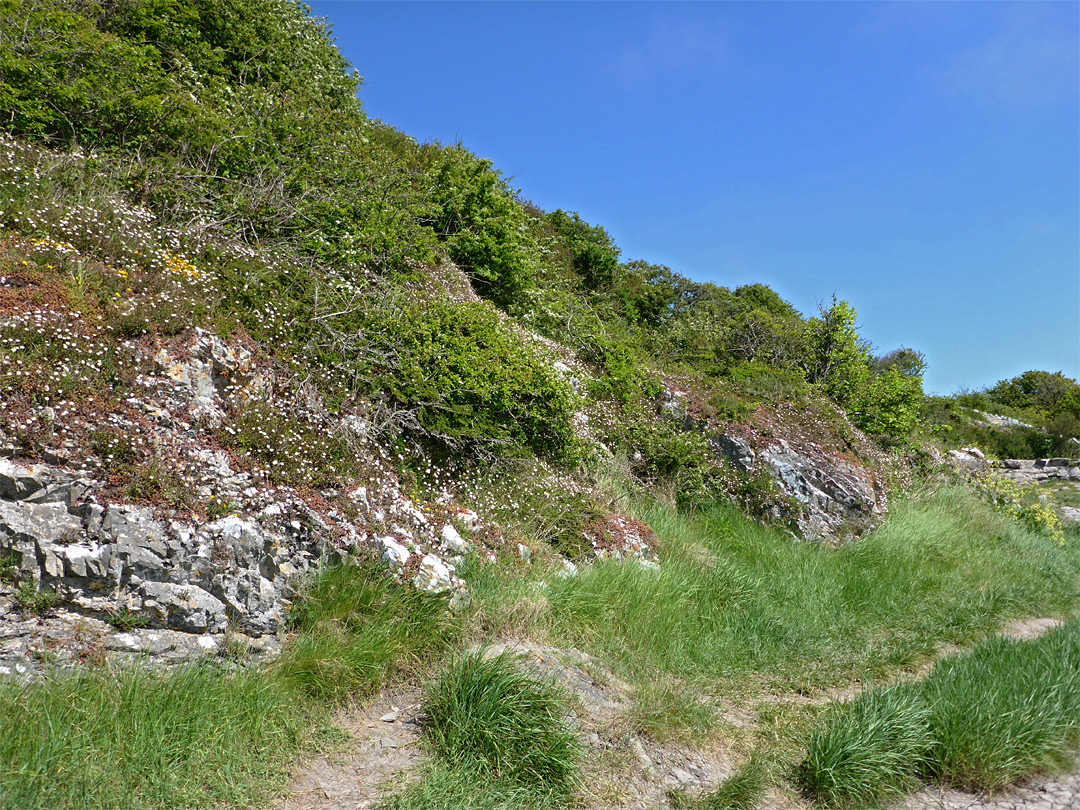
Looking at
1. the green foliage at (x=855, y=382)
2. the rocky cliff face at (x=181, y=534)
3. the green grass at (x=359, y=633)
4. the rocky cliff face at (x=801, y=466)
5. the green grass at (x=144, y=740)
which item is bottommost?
the green grass at (x=144, y=740)

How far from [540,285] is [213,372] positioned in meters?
9.17

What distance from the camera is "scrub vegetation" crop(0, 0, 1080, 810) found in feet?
11.8

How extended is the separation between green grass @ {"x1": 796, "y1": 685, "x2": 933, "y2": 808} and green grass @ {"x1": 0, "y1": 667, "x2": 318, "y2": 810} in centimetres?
311

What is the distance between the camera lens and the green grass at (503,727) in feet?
11.7

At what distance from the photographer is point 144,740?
10.1 feet

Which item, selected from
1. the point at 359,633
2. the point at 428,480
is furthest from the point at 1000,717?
the point at 428,480

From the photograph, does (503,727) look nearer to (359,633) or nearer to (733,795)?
(359,633)

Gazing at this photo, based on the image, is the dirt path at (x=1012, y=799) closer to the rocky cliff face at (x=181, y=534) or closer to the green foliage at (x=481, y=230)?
the rocky cliff face at (x=181, y=534)

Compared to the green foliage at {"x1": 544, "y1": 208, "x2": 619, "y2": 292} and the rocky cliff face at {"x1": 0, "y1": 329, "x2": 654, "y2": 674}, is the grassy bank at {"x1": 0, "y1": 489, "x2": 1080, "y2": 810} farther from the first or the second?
the green foliage at {"x1": 544, "y1": 208, "x2": 619, "y2": 292}

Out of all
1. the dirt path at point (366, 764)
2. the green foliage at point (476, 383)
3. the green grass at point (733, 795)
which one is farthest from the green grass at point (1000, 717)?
the green foliage at point (476, 383)

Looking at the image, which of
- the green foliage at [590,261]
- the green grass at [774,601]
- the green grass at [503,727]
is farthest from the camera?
the green foliage at [590,261]

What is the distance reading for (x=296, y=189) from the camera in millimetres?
7844

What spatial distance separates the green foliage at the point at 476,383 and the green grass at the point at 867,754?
13.1 feet

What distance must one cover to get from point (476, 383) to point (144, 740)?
4292 millimetres
